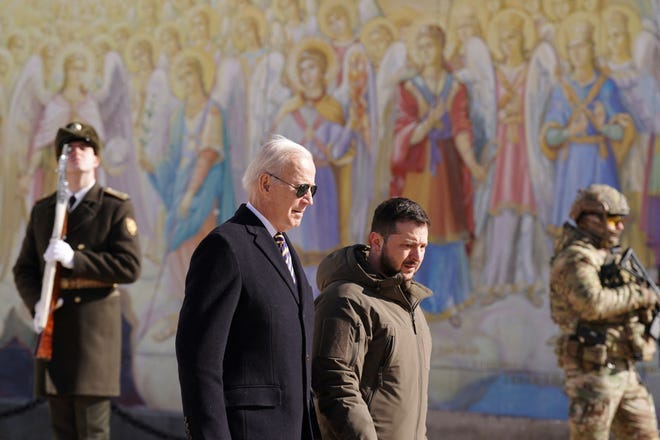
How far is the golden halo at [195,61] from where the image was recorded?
393 inches

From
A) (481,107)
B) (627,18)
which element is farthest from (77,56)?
(627,18)

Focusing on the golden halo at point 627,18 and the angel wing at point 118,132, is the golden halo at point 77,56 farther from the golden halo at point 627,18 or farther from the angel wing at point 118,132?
the golden halo at point 627,18

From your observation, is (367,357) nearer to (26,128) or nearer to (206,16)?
(206,16)

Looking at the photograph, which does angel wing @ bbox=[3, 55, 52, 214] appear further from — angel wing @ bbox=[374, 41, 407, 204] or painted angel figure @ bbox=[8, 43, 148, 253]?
angel wing @ bbox=[374, 41, 407, 204]

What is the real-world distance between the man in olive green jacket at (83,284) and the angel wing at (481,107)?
3039mm

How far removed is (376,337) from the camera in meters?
4.41

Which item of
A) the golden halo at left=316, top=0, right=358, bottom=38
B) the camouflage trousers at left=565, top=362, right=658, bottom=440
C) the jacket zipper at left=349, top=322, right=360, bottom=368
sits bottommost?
the camouflage trousers at left=565, top=362, right=658, bottom=440

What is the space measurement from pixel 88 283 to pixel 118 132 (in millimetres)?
3855

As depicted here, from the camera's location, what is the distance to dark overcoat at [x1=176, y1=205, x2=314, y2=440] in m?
3.65

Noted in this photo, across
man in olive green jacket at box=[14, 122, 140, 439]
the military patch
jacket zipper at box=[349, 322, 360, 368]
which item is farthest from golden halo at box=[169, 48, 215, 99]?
jacket zipper at box=[349, 322, 360, 368]

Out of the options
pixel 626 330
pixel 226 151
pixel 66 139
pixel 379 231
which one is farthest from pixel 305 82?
pixel 379 231

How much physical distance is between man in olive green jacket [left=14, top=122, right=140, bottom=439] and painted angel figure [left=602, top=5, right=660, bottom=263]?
3593 mm

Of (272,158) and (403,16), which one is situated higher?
(403,16)

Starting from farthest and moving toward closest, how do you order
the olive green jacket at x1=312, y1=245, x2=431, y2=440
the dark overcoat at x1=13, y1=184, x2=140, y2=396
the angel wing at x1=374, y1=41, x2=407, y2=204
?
the angel wing at x1=374, y1=41, x2=407, y2=204 < the dark overcoat at x1=13, y1=184, x2=140, y2=396 < the olive green jacket at x1=312, y1=245, x2=431, y2=440
